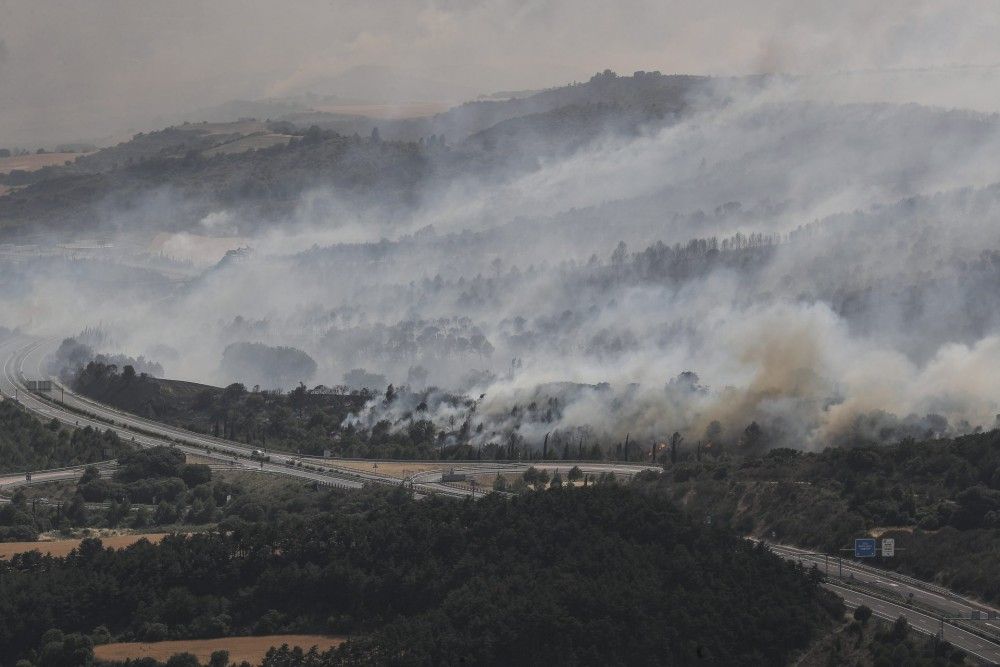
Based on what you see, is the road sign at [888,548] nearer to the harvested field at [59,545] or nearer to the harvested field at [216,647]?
the harvested field at [216,647]

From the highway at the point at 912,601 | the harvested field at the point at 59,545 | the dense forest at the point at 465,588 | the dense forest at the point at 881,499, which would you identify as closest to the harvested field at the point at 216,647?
the dense forest at the point at 465,588

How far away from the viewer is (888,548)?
140m

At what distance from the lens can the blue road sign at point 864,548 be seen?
461ft

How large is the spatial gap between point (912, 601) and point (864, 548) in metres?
13.3

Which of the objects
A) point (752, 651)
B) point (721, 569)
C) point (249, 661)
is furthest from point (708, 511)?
point (249, 661)

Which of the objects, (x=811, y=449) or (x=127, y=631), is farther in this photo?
(x=811, y=449)

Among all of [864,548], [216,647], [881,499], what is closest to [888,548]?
[864,548]

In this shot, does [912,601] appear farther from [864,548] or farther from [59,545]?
[59,545]

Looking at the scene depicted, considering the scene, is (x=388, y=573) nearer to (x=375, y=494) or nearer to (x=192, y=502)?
(x=375, y=494)

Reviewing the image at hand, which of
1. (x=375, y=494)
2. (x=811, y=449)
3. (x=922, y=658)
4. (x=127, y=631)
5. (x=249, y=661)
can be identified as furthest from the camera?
(x=811, y=449)

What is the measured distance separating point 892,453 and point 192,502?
6679 centimetres

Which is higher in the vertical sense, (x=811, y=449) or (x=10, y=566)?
(x=811, y=449)

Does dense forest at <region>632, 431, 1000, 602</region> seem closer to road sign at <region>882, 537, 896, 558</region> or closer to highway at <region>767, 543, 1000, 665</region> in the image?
road sign at <region>882, 537, 896, 558</region>

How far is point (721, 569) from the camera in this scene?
131 metres
